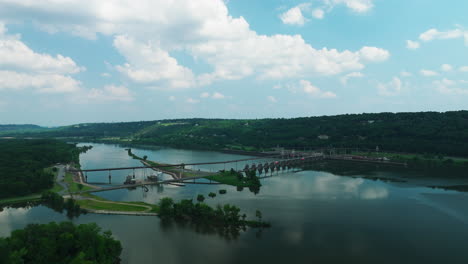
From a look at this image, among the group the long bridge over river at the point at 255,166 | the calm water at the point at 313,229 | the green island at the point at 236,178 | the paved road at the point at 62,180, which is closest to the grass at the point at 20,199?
the calm water at the point at 313,229

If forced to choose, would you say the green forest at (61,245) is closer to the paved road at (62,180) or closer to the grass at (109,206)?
the grass at (109,206)

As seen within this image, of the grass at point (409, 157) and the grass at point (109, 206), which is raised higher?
the grass at point (409, 157)

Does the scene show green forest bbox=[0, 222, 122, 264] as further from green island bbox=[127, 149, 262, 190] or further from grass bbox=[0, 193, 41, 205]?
green island bbox=[127, 149, 262, 190]

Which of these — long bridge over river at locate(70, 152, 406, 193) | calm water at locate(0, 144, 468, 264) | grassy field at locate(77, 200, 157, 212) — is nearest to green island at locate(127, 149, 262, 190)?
long bridge over river at locate(70, 152, 406, 193)

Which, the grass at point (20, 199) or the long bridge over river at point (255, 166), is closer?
the grass at point (20, 199)

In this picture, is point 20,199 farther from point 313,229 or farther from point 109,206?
point 313,229

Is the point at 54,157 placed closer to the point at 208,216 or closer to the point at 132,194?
the point at 132,194

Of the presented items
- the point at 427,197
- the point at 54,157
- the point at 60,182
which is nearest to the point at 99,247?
the point at 60,182

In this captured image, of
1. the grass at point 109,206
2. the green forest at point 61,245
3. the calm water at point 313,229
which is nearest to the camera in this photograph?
the green forest at point 61,245
